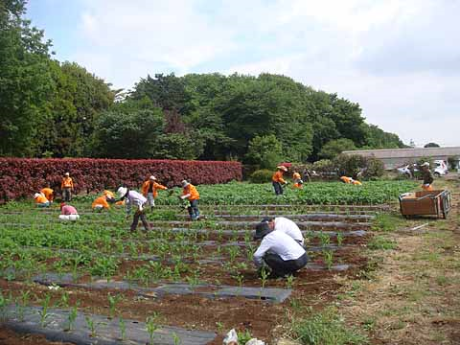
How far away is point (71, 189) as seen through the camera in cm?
2252

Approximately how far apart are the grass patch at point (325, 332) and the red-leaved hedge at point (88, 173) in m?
19.2

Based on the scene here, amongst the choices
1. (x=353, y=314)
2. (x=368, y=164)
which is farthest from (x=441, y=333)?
(x=368, y=164)

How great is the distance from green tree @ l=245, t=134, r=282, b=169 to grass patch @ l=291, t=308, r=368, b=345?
123 ft

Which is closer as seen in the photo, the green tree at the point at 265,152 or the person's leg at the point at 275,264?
the person's leg at the point at 275,264

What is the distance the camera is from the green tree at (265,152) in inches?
1673

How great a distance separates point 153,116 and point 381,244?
1182 inches

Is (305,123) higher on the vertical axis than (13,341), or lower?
higher

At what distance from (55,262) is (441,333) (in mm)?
6433

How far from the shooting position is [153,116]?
37281 mm

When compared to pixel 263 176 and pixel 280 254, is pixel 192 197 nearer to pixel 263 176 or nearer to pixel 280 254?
pixel 280 254

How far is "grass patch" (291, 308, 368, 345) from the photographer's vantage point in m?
4.48

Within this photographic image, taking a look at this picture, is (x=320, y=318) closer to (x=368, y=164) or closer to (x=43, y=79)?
(x=43, y=79)

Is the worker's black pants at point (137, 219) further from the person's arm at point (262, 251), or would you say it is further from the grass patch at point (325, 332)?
the grass patch at point (325, 332)

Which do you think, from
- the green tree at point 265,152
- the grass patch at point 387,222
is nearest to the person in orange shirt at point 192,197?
the grass patch at point 387,222
